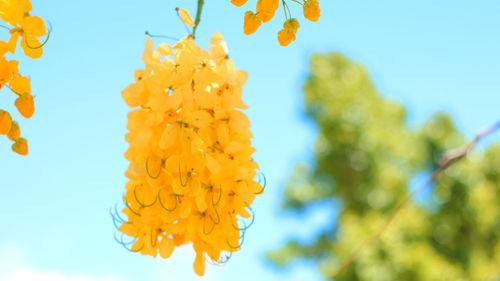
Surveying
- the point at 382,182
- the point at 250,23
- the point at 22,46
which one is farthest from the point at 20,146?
the point at 382,182

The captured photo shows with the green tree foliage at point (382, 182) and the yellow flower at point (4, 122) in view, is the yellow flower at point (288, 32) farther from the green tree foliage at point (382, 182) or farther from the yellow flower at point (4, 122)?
the green tree foliage at point (382, 182)

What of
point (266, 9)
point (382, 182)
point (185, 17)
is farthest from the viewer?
point (382, 182)

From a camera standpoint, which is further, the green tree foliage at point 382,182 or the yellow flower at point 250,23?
the green tree foliage at point 382,182

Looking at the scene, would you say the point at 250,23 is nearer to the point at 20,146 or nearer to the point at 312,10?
the point at 312,10

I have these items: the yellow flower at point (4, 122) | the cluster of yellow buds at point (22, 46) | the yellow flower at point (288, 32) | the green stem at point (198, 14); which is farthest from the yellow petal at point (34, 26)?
the yellow flower at point (288, 32)

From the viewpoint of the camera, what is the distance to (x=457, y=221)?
902 cm

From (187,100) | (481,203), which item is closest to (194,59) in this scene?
(187,100)

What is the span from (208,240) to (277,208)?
924cm

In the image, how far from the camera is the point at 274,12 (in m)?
0.81

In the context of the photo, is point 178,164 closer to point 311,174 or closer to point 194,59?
point 194,59

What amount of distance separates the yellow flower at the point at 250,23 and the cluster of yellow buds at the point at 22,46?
1.00ft

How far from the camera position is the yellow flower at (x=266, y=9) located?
2.63 ft

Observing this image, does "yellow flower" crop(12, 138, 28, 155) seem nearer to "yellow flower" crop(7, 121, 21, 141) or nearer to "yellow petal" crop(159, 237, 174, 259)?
"yellow flower" crop(7, 121, 21, 141)

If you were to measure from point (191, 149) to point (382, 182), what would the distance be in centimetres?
877
